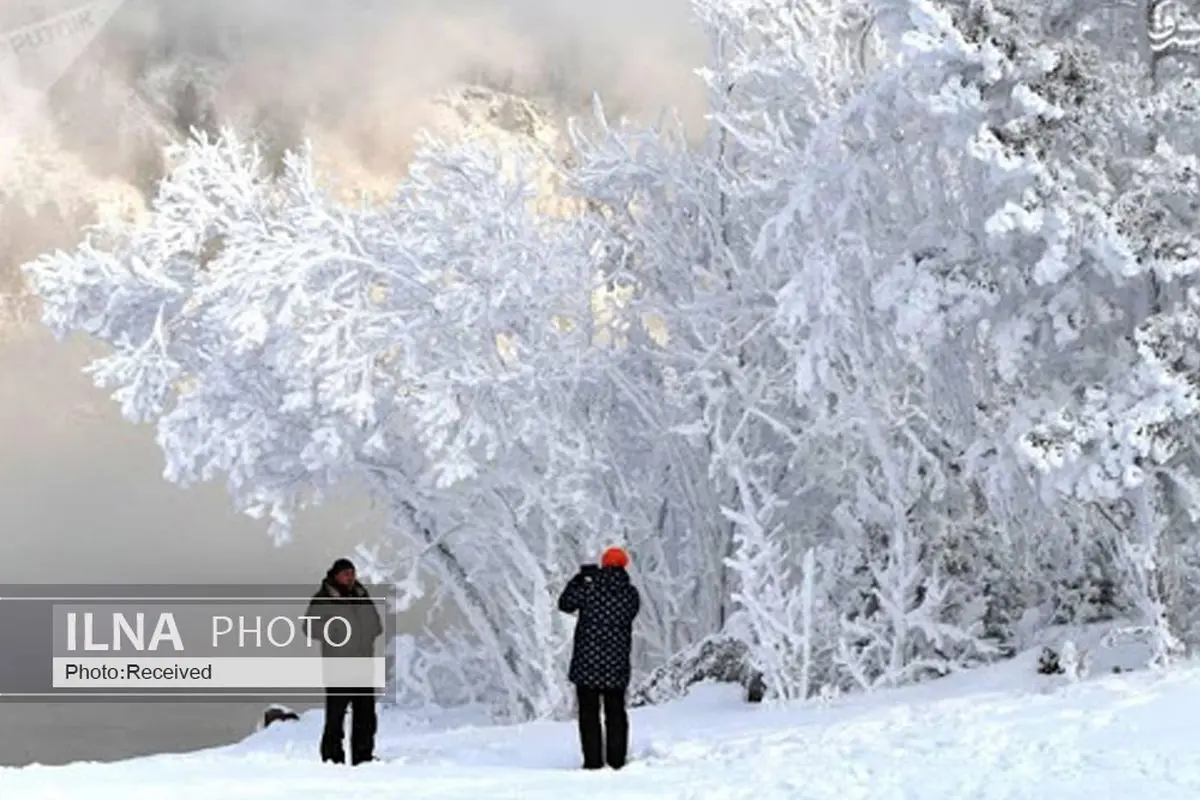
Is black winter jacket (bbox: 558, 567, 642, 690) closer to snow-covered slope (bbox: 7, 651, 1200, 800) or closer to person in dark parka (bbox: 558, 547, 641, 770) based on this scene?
person in dark parka (bbox: 558, 547, 641, 770)

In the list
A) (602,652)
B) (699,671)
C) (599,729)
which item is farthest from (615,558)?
(699,671)

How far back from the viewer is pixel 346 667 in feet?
37.2

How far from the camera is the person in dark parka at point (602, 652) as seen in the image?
1080 centimetres

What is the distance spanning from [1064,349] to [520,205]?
27.5 feet

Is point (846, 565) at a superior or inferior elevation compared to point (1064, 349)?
inferior

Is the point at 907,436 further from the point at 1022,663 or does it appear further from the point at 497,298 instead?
the point at 497,298

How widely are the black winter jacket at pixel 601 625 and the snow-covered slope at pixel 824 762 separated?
0.64 metres

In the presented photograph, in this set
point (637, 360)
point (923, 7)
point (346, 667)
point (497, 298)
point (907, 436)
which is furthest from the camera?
point (637, 360)

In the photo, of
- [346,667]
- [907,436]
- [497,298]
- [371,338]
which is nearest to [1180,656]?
[907,436]

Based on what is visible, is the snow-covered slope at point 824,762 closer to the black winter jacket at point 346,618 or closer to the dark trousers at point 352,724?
the dark trousers at point 352,724

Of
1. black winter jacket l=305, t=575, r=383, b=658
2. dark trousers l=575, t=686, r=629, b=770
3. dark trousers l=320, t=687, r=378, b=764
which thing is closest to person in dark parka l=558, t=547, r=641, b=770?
dark trousers l=575, t=686, r=629, b=770

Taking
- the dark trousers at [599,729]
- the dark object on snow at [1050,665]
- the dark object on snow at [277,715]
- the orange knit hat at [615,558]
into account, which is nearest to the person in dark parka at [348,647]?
the dark trousers at [599,729]

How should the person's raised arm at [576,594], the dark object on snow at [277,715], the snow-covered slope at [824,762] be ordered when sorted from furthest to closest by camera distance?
the dark object on snow at [277,715] < the person's raised arm at [576,594] < the snow-covered slope at [824,762]

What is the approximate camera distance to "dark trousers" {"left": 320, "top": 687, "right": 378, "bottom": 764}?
11.6 m
